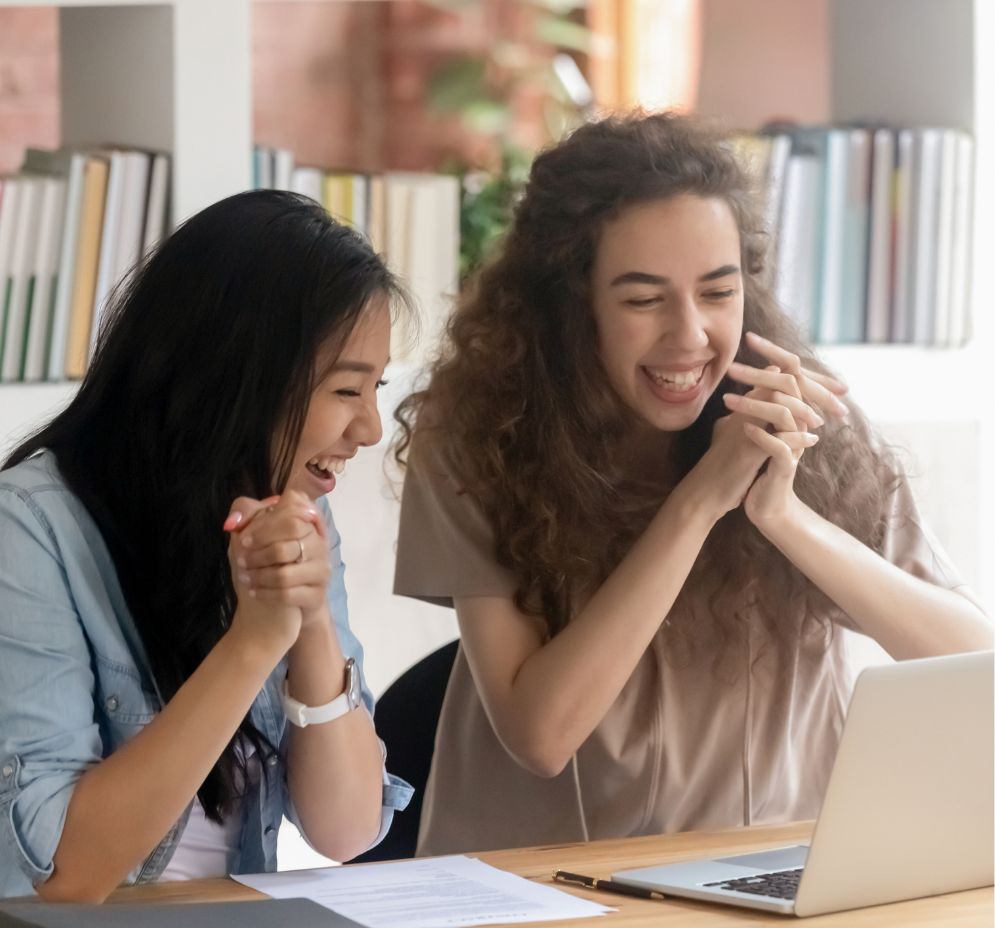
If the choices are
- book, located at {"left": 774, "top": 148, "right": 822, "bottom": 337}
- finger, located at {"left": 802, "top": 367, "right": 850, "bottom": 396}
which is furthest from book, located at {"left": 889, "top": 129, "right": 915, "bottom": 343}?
finger, located at {"left": 802, "top": 367, "right": 850, "bottom": 396}

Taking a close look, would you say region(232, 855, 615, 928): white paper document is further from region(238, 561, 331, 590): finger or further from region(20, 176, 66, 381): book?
region(20, 176, 66, 381): book

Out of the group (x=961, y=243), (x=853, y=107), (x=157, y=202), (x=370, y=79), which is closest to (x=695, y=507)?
(x=157, y=202)

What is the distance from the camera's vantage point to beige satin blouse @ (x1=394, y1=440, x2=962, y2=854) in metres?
1.84

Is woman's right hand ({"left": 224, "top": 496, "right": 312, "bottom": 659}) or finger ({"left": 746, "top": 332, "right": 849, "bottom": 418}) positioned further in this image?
finger ({"left": 746, "top": 332, "right": 849, "bottom": 418})

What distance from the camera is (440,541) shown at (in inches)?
73.0

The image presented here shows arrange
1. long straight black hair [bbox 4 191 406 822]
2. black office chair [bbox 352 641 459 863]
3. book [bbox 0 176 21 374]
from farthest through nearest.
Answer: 1. book [bbox 0 176 21 374]
2. black office chair [bbox 352 641 459 863]
3. long straight black hair [bbox 4 191 406 822]

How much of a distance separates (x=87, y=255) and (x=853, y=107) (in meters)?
1.53

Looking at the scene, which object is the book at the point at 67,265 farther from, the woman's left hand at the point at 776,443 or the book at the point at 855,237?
the book at the point at 855,237

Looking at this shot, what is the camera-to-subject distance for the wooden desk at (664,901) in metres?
1.29

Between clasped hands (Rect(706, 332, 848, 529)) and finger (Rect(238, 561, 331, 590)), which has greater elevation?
clasped hands (Rect(706, 332, 848, 529))

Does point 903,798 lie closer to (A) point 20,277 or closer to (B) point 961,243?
(A) point 20,277

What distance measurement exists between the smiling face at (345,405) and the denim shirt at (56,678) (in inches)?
8.4

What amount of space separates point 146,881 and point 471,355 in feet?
2.50

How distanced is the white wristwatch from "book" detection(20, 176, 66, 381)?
1061 mm
